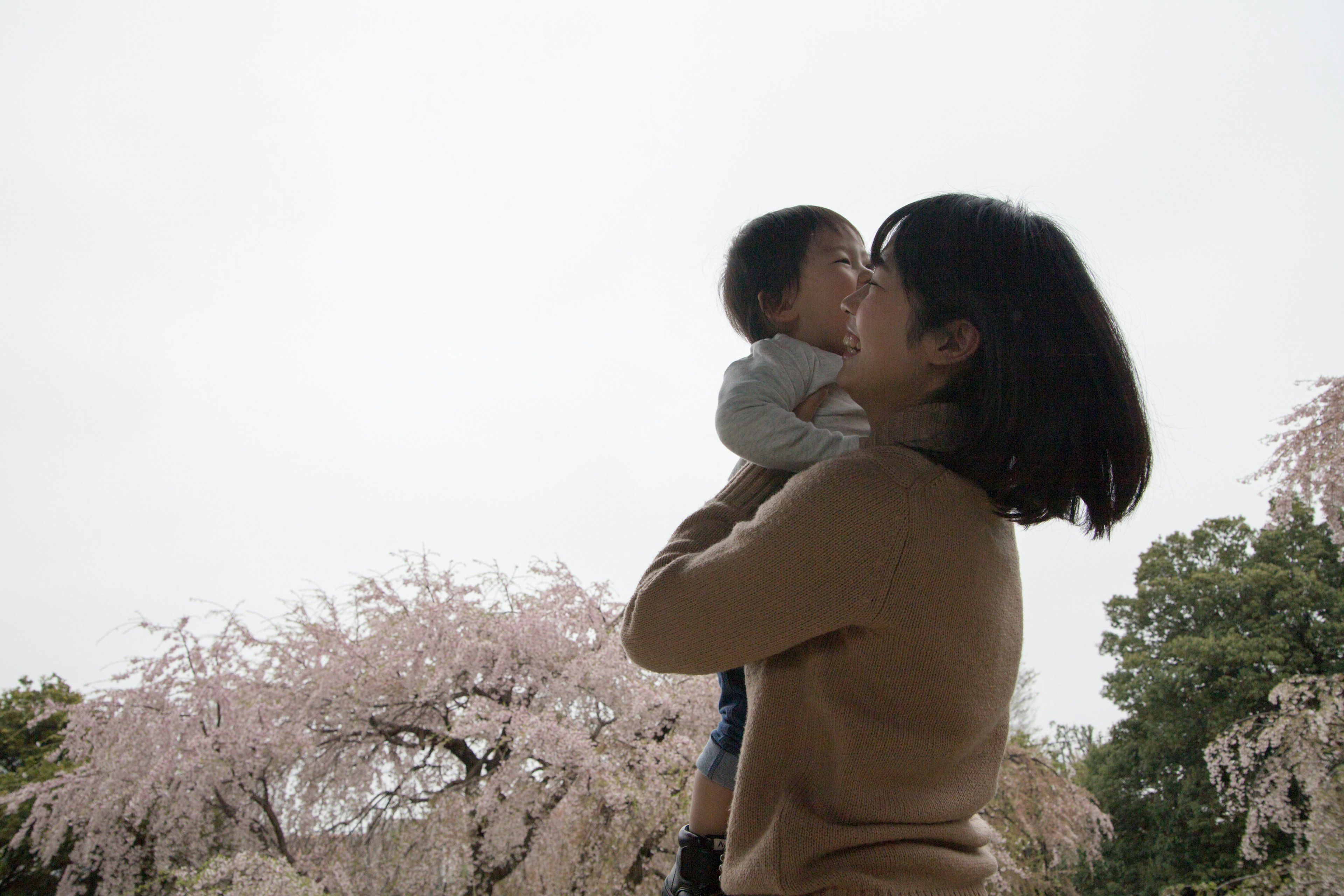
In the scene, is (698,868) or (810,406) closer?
(698,868)

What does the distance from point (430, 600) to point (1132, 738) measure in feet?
26.4

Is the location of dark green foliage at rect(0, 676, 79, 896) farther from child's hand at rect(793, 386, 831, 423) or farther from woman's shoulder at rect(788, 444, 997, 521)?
woman's shoulder at rect(788, 444, 997, 521)

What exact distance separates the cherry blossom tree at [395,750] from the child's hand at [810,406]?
253 centimetres

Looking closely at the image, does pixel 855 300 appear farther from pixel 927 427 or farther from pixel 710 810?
pixel 710 810

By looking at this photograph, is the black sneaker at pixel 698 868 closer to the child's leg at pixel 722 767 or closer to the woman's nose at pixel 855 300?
the child's leg at pixel 722 767

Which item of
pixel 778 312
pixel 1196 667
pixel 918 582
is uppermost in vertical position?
pixel 1196 667

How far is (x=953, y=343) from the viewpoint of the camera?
799mm

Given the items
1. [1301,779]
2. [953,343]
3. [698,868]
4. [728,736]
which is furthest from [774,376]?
[1301,779]

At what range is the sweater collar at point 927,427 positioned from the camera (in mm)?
789

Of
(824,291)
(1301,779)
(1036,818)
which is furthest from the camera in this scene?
(1036,818)

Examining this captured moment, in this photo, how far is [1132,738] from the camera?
9.22 metres

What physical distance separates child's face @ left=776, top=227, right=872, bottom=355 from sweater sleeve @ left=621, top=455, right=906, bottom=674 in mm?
468

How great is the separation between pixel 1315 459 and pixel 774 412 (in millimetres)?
4232

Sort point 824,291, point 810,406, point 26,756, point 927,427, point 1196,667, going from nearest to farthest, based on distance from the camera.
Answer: point 927,427
point 810,406
point 824,291
point 26,756
point 1196,667
